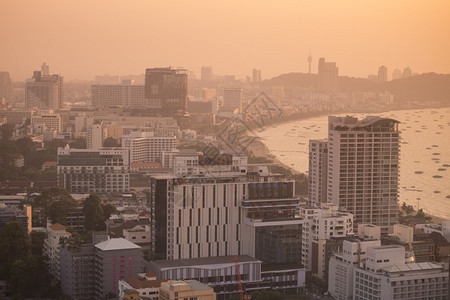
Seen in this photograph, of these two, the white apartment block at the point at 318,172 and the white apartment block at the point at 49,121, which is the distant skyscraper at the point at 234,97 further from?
the white apartment block at the point at 318,172

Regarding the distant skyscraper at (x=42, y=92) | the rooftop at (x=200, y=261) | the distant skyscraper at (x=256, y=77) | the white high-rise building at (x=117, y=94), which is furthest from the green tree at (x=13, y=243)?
the distant skyscraper at (x=256, y=77)

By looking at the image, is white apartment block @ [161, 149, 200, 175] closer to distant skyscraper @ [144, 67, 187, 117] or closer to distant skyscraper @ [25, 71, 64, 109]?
distant skyscraper @ [144, 67, 187, 117]

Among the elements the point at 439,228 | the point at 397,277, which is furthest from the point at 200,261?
the point at 439,228

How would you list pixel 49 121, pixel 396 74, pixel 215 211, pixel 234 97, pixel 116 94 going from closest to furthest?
→ pixel 215 211 < pixel 49 121 < pixel 396 74 < pixel 116 94 < pixel 234 97

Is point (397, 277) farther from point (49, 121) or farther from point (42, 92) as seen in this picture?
point (42, 92)

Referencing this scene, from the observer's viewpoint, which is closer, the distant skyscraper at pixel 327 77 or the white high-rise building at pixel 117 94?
the white high-rise building at pixel 117 94

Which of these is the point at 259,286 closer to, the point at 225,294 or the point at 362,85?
the point at 225,294

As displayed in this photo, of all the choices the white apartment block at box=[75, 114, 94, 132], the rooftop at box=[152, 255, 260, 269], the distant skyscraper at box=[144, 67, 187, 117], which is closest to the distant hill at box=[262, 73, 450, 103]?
the distant skyscraper at box=[144, 67, 187, 117]
